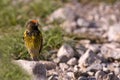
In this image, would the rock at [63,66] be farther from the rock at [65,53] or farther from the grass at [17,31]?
the grass at [17,31]

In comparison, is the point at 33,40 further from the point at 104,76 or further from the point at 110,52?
the point at 110,52

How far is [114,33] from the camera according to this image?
436 inches

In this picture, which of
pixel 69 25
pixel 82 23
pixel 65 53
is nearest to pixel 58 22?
pixel 69 25

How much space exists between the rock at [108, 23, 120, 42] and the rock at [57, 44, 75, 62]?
1924 mm

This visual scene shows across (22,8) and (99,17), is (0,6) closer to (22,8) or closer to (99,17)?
(22,8)

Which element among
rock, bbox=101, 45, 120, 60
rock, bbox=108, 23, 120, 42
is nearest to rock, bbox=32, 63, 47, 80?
rock, bbox=101, 45, 120, 60

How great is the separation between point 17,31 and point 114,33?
79.3 inches

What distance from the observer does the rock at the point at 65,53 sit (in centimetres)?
891

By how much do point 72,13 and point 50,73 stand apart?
175 inches

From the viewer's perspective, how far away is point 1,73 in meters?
6.93

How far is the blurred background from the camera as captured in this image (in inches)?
367

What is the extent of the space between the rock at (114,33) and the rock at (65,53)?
1.92 m

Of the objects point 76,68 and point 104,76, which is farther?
point 76,68

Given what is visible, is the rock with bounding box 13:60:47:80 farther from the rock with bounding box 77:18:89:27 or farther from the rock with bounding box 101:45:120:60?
the rock with bounding box 77:18:89:27
